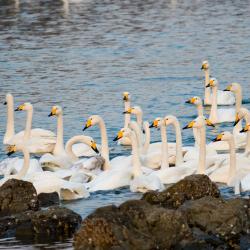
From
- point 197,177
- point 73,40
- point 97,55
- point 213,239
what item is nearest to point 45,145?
point 197,177

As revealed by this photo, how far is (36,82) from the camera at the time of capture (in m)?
34.2

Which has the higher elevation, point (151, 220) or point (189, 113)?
point (151, 220)

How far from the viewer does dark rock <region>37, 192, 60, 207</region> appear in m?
18.4

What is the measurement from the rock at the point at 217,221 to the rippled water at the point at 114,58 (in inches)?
62.8

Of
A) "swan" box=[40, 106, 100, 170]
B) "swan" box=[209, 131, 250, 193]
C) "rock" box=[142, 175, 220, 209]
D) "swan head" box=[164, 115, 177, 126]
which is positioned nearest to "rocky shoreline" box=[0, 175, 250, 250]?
"rock" box=[142, 175, 220, 209]

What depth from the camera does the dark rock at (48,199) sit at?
18.4 meters

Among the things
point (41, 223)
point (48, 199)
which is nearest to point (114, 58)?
point (48, 199)

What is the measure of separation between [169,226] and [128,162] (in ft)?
21.5

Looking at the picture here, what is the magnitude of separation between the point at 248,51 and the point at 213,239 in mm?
25087

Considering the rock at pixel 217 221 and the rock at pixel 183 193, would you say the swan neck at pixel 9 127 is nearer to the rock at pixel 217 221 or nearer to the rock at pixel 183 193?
the rock at pixel 183 193

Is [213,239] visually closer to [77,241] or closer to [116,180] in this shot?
[77,241]

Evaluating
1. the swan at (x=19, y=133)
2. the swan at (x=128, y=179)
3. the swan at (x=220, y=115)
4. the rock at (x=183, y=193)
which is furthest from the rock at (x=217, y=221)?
the swan at (x=220, y=115)

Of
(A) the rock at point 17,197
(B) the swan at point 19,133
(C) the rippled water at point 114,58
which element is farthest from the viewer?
(C) the rippled water at point 114,58

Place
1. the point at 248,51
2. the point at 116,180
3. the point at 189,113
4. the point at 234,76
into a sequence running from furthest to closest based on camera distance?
the point at 248,51 → the point at 234,76 → the point at 189,113 → the point at 116,180
